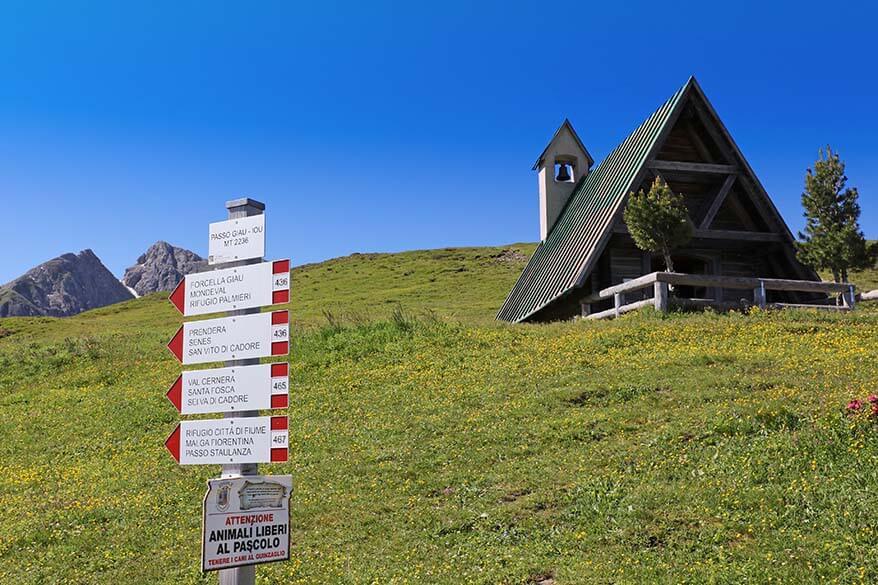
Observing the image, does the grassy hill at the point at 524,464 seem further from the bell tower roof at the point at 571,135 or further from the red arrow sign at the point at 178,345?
the bell tower roof at the point at 571,135

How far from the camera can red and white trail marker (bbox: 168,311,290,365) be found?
20.1 feet

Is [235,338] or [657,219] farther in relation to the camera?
[657,219]

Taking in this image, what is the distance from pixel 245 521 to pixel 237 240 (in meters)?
2.39

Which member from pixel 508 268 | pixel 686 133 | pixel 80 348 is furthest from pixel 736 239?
pixel 508 268

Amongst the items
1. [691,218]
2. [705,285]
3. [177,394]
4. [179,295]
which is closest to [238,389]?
[177,394]

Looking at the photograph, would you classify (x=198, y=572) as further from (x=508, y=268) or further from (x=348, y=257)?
(x=348, y=257)

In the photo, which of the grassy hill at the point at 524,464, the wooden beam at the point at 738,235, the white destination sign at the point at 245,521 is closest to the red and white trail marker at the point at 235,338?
the white destination sign at the point at 245,521

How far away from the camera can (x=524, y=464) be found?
11977 mm

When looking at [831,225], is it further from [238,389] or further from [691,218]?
[238,389]

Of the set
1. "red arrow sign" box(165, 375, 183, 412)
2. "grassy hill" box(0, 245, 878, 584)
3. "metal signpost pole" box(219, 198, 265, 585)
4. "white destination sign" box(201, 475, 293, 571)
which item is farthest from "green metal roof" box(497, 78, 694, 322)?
"white destination sign" box(201, 475, 293, 571)

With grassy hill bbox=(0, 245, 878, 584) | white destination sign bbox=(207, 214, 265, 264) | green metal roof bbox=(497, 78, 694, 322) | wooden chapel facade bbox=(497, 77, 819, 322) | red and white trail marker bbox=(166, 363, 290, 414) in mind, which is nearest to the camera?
red and white trail marker bbox=(166, 363, 290, 414)

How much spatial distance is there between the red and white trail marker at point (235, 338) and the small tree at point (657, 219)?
20.0m

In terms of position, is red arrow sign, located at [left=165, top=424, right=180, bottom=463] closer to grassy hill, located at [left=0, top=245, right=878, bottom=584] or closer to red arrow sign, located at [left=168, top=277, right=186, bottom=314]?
red arrow sign, located at [left=168, top=277, right=186, bottom=314]

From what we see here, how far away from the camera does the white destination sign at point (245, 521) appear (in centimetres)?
564
